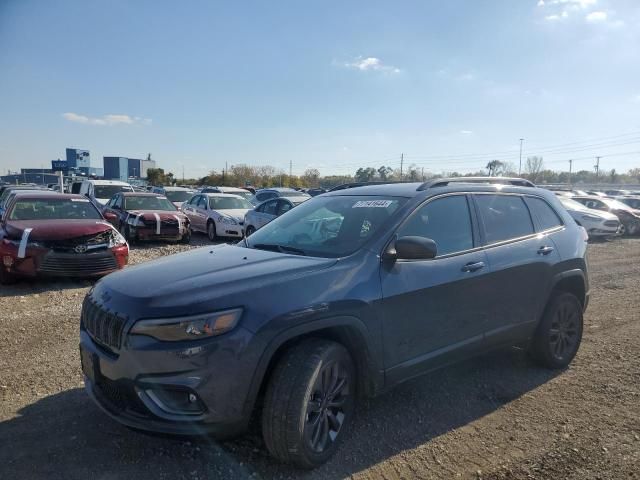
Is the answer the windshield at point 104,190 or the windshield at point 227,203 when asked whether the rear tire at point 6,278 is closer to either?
the windshield at point 227,203

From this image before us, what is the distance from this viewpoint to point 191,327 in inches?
96.3

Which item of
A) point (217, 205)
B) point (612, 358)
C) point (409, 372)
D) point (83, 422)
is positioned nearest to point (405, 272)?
point (409, 372)

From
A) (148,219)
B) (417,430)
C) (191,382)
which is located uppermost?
(148,219)

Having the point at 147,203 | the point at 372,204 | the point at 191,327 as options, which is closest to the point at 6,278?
the point at 191,327

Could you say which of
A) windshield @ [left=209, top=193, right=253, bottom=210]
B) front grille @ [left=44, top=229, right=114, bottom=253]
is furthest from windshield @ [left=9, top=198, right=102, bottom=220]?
windshield @ [left=209, top=193, right=253, bottom=210]

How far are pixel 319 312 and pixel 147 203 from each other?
39.3 feet

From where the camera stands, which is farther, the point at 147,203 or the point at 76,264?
the point at 147,203

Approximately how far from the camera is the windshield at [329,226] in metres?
3.31

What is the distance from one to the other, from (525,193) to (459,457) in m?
2.68

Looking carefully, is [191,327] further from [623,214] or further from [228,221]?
[623,214]

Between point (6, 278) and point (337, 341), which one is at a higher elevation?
point (337, 341)

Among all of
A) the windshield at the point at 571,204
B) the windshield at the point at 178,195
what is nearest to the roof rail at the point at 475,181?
the windshield at the point at 571,204

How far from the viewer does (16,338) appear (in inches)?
194

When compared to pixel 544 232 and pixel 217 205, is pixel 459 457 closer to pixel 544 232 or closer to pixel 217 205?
pixel 544 232
